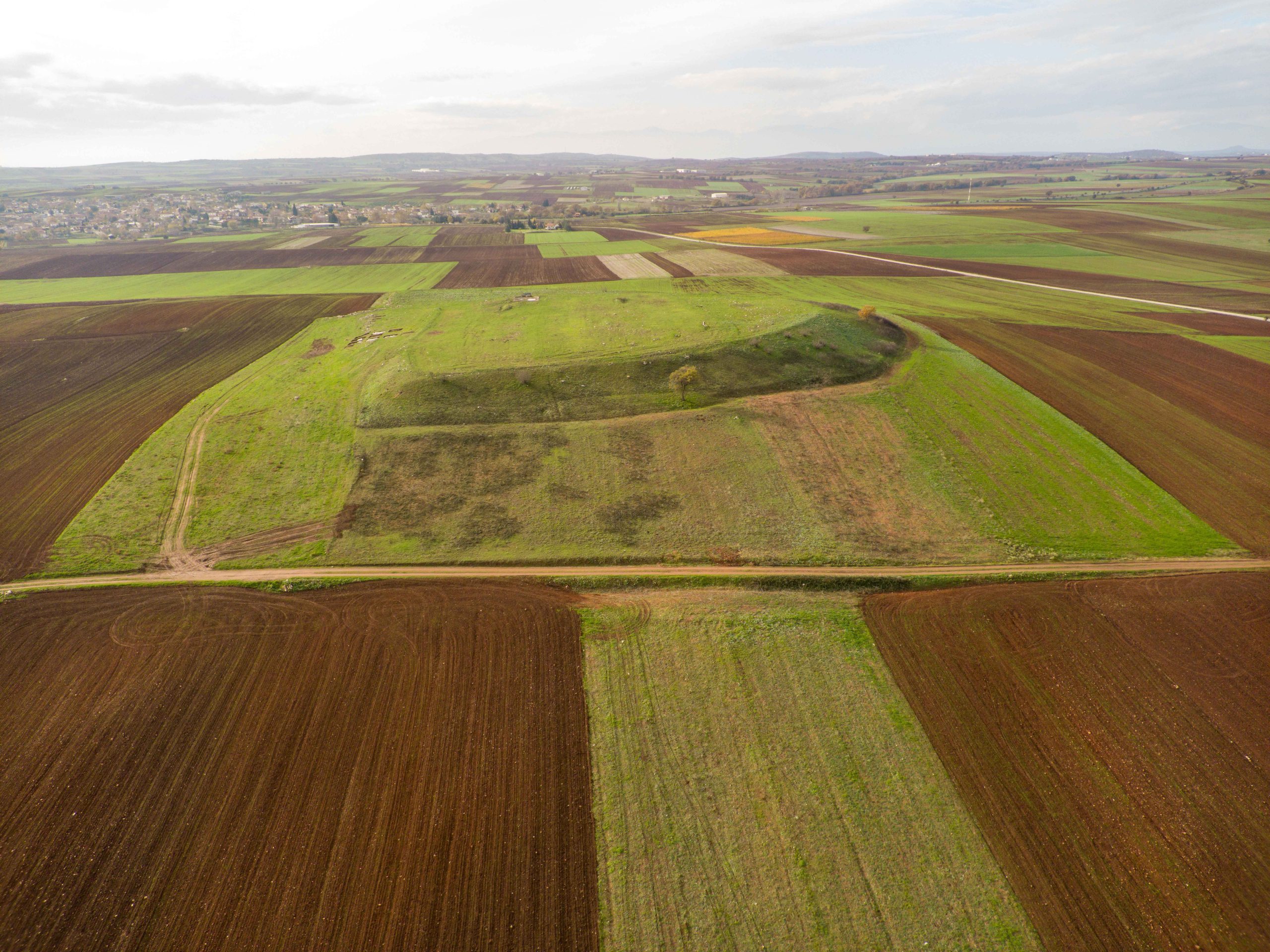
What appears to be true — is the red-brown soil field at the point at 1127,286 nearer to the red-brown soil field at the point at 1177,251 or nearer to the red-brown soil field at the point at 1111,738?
the red-brown soil field at the point at 1177,251

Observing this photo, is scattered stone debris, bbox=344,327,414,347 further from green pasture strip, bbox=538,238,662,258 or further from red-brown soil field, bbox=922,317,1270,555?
red-brown soil field, bbox=922,317,1270,555

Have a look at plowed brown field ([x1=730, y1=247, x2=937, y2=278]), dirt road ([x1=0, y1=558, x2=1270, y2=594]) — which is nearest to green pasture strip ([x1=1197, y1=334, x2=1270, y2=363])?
plowed brown field ([x1=730, y1=247, x2=937, y2=278])

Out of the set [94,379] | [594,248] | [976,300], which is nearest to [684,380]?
[976,300]

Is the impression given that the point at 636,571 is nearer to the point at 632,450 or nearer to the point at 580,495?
the point at 580,495

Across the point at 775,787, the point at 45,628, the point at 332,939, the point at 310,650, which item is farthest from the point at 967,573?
the point at 45,628

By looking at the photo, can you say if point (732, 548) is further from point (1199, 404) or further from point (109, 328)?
point (109, 328)

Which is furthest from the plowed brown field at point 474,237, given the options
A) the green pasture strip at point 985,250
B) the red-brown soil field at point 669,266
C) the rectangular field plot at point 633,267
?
the green pasture strip at point 985,250
